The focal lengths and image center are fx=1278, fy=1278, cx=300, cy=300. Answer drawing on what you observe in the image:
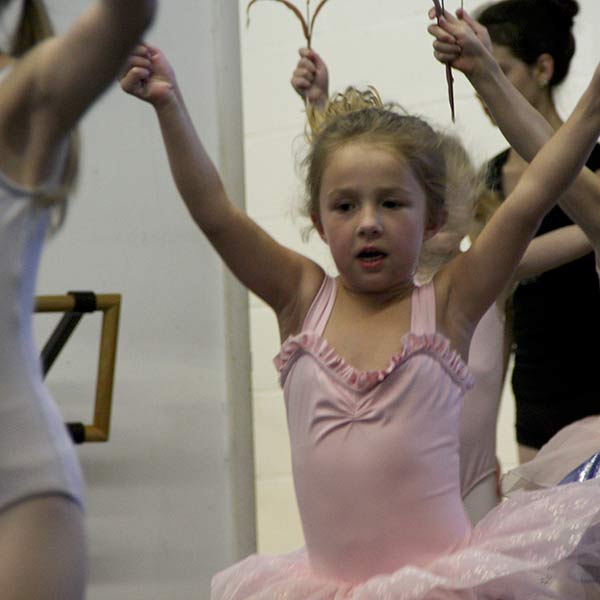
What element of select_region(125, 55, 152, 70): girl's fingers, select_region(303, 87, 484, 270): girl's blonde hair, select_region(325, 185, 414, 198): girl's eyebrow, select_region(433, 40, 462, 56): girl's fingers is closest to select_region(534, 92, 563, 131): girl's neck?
select_region(303, 87, 484, 270): girl's blonde hair

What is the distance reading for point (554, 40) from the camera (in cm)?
214

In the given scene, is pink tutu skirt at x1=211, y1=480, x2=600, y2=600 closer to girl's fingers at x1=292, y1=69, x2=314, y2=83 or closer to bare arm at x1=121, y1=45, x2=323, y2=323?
bare arm at x1=121, y1=45, x2=323, y2=323

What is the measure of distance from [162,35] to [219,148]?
11.2 inches

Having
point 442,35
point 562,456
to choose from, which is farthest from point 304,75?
point 562,456

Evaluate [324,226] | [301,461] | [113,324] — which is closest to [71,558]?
[301,461]

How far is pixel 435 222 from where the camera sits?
4.96 ft

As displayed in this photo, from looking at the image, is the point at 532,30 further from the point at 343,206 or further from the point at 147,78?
the point at 147,78

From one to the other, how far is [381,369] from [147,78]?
15.7 inches

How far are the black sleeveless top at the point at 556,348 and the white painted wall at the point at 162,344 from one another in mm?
935

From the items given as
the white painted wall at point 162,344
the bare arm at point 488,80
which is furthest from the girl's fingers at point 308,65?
the white painted wall at point 162,344

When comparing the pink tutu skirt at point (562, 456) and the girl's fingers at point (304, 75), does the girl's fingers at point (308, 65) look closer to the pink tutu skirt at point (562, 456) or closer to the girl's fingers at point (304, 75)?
the girl's fingers at point (304, 75)

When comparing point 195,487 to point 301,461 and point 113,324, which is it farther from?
point 301,461

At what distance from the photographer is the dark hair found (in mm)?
2090

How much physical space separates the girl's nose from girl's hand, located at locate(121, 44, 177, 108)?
0.82 ft
